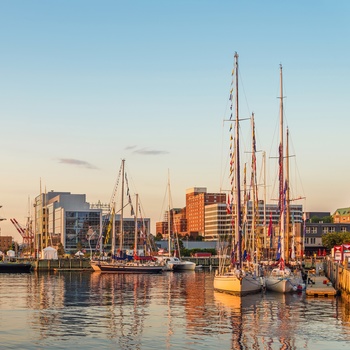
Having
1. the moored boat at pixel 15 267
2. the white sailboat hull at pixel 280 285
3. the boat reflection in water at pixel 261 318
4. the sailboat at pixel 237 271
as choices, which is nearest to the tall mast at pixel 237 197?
the sailboat at pixel 237 271

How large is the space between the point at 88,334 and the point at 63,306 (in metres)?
22.2

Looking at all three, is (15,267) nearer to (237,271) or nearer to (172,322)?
(237,271)

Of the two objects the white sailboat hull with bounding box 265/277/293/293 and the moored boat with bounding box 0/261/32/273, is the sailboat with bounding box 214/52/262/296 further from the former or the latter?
the moored boat with bounding box 0/261/32/273

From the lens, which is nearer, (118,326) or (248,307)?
(118,326)

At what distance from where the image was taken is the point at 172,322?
6025 cm

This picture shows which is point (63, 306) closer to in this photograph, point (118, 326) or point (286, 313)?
point (118, 326)

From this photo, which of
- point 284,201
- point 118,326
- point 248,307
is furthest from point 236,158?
point 118,326

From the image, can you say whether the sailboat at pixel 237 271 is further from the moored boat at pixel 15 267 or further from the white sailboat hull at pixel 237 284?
the moored boat at pixel 15 267

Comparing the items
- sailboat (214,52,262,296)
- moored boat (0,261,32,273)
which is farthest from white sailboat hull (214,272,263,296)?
moored boat (0,261,32,273)

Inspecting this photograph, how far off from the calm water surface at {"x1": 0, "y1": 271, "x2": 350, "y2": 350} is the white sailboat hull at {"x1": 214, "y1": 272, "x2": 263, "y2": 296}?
1219 millimetres

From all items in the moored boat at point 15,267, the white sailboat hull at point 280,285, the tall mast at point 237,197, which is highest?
the tall mast at point 237,197

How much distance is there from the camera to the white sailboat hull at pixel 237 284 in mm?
80938

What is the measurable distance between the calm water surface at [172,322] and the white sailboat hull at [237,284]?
1219mm

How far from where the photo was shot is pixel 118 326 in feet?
188
